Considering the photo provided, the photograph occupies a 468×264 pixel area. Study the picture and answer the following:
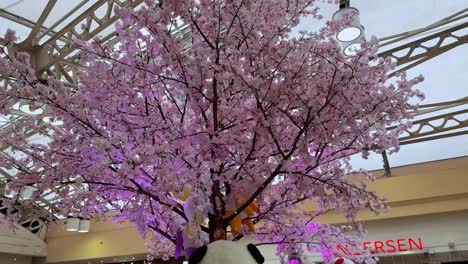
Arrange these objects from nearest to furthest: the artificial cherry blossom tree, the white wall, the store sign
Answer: the artificial cherry blossom tree < the store sign < the white wall

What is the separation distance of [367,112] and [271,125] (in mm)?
398

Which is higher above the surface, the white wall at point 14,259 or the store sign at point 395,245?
the white wall at point 14,259

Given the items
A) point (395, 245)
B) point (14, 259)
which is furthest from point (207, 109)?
point (14, 259)

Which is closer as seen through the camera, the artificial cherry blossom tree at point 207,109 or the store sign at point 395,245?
the artificial cherry blossom tree at point 207,109

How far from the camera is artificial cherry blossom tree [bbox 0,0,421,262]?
1705 mm

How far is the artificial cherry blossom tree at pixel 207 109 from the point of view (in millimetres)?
1705

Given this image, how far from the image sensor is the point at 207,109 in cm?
190

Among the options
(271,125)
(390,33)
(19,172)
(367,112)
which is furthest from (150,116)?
(390,33)

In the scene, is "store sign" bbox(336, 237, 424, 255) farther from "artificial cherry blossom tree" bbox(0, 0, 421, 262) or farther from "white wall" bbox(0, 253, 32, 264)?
"white wall" bbox(0, 253, 32, 264)

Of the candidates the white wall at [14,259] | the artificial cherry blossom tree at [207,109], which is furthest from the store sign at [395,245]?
the white wall at [14,259]

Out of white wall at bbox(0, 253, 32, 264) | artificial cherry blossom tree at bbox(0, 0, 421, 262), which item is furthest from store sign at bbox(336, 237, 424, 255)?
white wall at bbox(0, 253, 32, 264)

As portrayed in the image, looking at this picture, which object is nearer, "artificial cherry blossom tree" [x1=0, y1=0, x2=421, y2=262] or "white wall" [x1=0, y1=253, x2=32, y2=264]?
"artificial cherry blossom tree" [x1=0, y1=0, x2=421, y2=262]

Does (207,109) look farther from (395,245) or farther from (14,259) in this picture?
(14,259)

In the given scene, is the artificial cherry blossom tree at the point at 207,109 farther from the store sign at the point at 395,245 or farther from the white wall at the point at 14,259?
the white wall at the point at 14,259
